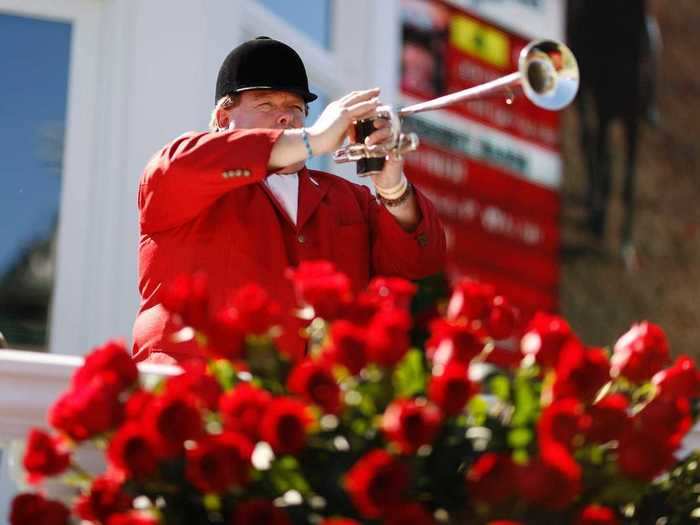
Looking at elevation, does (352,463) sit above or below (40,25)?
below

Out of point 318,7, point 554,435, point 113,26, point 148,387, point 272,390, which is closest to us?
point 554,435

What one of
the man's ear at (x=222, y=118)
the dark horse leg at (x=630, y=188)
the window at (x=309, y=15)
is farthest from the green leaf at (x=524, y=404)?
the dark horse leg at (x=630, y=188)

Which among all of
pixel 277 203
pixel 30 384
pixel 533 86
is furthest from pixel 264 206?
pixel 30 384

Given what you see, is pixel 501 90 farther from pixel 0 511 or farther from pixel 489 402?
pixel 0 511

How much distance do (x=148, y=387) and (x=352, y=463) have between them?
1.19 ft

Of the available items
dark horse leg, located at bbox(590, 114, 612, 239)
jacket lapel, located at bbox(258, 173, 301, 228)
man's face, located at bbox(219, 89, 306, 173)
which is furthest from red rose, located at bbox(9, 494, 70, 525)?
dark horse leg, located at bbox(590, 114, 612, 239)

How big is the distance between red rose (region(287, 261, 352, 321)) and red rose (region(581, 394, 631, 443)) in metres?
0.34

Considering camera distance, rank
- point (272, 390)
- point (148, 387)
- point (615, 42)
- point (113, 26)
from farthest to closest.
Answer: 1. point (615, 42)
2. point (113, 26)
3. point (148, 387)
4. point (272, 390)

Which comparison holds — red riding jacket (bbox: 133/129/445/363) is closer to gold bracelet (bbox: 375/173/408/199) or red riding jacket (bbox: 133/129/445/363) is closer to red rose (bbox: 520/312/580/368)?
gold bracelet (bbox: 375/173/408/199)

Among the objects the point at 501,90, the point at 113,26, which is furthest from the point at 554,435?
the point at 113,26

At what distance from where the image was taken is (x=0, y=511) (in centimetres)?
229

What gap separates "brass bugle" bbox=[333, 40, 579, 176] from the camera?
9.11 feet

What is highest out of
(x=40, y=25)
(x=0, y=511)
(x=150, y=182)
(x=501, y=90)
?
(x=40, y=25)

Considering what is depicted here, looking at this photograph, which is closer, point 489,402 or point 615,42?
point 489,402
